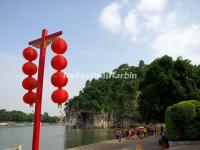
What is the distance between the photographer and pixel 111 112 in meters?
135

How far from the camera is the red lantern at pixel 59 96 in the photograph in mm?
9523

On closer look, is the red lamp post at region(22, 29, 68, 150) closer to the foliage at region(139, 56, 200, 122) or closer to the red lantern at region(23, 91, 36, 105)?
the red lantern at region(23, 91, 36, 105)

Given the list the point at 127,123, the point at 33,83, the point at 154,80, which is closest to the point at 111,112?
the point at 127,123

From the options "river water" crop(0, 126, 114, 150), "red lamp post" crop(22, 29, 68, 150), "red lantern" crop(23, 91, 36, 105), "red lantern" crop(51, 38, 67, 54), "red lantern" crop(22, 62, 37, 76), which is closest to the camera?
"red lamp post" crop(22, 29, 68, 150)

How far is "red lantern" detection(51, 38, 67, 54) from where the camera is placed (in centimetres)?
966

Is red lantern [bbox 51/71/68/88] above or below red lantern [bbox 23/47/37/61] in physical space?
below

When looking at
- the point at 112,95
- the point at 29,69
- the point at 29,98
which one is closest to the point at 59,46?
the point at 29,69

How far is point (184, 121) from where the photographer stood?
82.3 feet

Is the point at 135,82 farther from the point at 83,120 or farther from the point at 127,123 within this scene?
the point at 83,120

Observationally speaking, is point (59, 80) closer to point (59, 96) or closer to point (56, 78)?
point (56, 78)

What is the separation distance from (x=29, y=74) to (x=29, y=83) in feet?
1.03

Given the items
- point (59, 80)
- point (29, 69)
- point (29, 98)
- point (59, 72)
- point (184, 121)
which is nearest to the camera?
point (59, 80)

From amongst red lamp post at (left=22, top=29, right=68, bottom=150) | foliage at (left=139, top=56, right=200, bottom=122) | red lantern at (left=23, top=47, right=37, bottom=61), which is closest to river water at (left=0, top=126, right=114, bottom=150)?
foliage at (left=139, top=56, right=200, bottom=122)

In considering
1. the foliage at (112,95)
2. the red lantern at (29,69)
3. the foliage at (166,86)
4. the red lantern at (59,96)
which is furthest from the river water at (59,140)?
the red lantern at (59,96)
